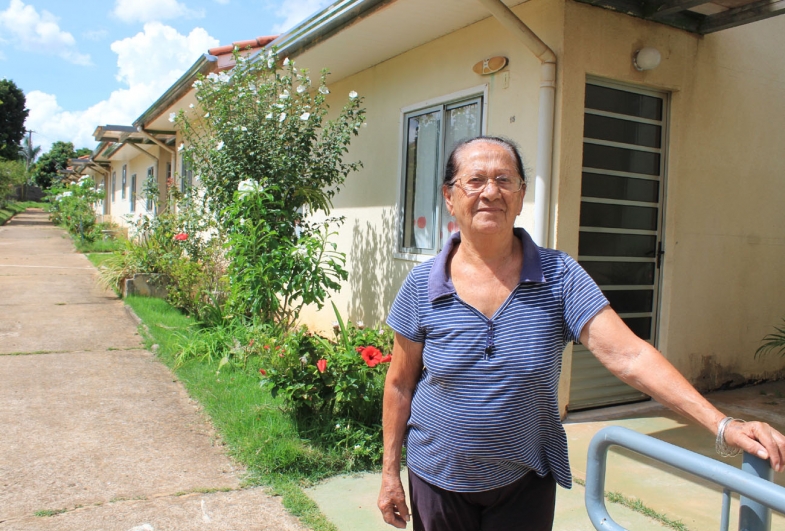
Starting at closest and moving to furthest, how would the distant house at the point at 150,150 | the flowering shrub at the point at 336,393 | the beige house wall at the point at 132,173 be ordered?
1. the flowering shrub at the point at 336,393
2. the distant house at the point at 150,150
3. the beige house wall at the point at 132,173

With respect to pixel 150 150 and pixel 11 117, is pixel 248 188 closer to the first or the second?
pixel 150 150

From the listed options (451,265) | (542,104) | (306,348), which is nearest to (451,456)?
(451,265)

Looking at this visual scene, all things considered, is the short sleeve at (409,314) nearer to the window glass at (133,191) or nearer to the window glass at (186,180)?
the window glass at (186,180)

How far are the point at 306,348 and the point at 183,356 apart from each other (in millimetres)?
2399

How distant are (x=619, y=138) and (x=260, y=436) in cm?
355

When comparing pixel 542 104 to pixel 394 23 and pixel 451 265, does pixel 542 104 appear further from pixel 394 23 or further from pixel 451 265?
pixel 451 265

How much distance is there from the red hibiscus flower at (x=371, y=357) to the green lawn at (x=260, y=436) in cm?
61

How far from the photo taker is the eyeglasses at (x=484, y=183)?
2035 mm

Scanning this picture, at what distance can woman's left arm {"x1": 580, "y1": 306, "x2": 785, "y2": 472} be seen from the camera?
1.48 m

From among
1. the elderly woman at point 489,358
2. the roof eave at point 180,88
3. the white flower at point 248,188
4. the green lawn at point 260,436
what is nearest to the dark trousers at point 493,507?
the elderly woman at point 489,358

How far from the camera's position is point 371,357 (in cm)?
430

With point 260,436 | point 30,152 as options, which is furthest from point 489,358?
point 30,152

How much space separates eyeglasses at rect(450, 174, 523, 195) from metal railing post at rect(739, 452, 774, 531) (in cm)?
98

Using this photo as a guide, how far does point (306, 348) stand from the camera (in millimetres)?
4383
